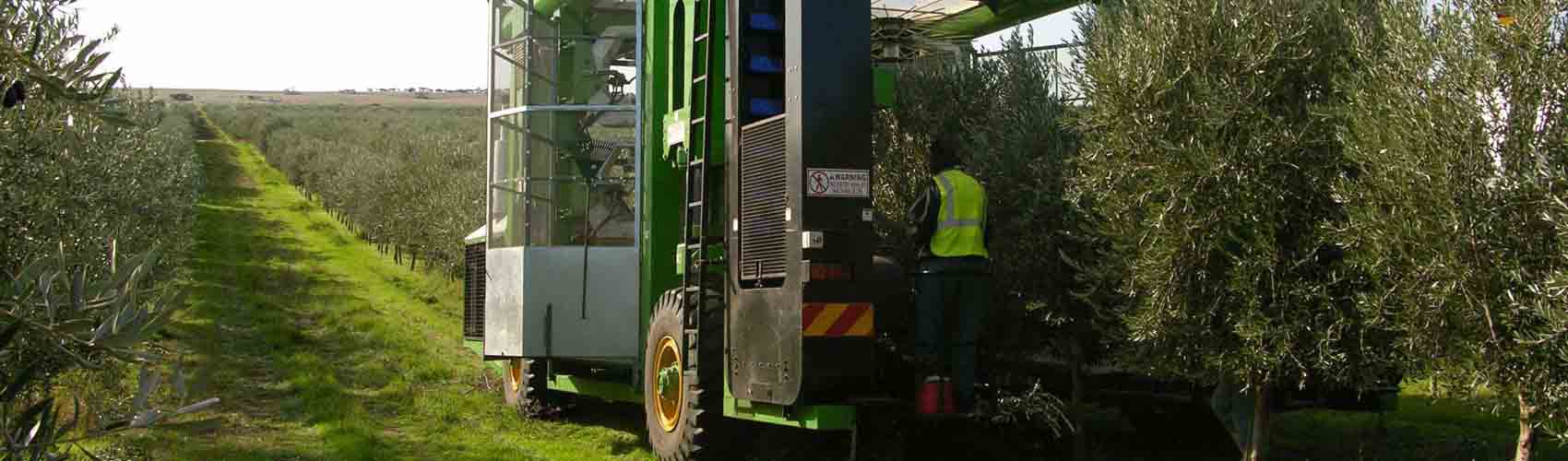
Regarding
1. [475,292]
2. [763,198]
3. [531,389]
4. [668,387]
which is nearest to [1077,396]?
[668,387]

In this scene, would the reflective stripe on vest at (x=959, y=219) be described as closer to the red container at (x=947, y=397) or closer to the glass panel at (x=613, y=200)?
the red container at (x=947, y=397)

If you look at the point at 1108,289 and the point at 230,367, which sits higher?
the point at 1108,289

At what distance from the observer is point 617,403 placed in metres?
16.9

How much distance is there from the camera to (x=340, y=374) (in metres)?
19.9

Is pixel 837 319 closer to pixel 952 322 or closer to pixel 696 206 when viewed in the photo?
pixel 952 322

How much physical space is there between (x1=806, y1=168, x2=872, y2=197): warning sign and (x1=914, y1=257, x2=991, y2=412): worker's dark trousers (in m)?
0.89

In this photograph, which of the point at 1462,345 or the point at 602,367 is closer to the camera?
the point at 1462,345

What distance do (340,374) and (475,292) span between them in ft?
17.9

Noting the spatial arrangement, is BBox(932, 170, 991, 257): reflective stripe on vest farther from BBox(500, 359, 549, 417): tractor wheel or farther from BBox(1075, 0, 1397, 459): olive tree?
BBox(500, 359, 549, 417): tractor wheel

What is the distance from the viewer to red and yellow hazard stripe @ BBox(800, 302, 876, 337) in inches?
338

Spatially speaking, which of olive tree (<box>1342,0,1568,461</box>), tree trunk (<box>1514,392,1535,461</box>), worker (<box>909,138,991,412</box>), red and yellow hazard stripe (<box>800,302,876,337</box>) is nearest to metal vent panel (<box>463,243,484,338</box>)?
worker (<box>909,138,991,412</box>)

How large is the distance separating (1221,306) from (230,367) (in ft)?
52.0

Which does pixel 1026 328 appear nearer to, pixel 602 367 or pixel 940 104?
pixel 940 104

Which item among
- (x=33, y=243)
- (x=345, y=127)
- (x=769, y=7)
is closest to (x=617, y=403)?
(x=33, y=243)
